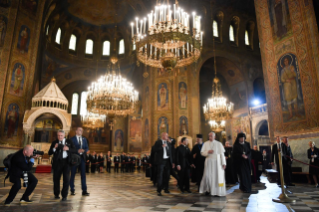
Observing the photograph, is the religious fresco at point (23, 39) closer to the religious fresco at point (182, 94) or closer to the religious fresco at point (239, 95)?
the religious fresco at point (182, 94)

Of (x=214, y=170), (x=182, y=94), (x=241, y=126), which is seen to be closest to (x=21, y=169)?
(x=214, y=170)

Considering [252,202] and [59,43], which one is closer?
[252,202]

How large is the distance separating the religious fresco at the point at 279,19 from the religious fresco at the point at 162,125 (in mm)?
9566

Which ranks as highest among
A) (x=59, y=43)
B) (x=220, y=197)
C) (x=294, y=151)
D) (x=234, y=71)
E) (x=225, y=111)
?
(x=59, y=43)

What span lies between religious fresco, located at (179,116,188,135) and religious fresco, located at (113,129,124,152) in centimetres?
713

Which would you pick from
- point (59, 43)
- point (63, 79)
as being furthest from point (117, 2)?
point (63, 79)

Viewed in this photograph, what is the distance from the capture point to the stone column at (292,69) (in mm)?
8594

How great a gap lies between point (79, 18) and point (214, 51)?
1336cm

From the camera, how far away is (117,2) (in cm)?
2077

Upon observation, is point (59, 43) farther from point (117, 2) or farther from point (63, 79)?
point (117, 2)

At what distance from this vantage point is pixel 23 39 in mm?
14609

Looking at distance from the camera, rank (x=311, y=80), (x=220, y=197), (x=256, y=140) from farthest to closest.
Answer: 1. (x=256, y=140)
2. (x=311, y=80)
3. (x=220, y=197)

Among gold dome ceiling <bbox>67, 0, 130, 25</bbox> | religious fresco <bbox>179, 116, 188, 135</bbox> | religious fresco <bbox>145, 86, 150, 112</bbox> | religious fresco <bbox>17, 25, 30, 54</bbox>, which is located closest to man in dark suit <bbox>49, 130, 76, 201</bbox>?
religious fresco <bbox>17, 25, 30, 54</bbox>

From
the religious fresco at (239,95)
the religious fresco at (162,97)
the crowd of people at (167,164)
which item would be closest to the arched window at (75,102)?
the religious fresco at (162,97)
